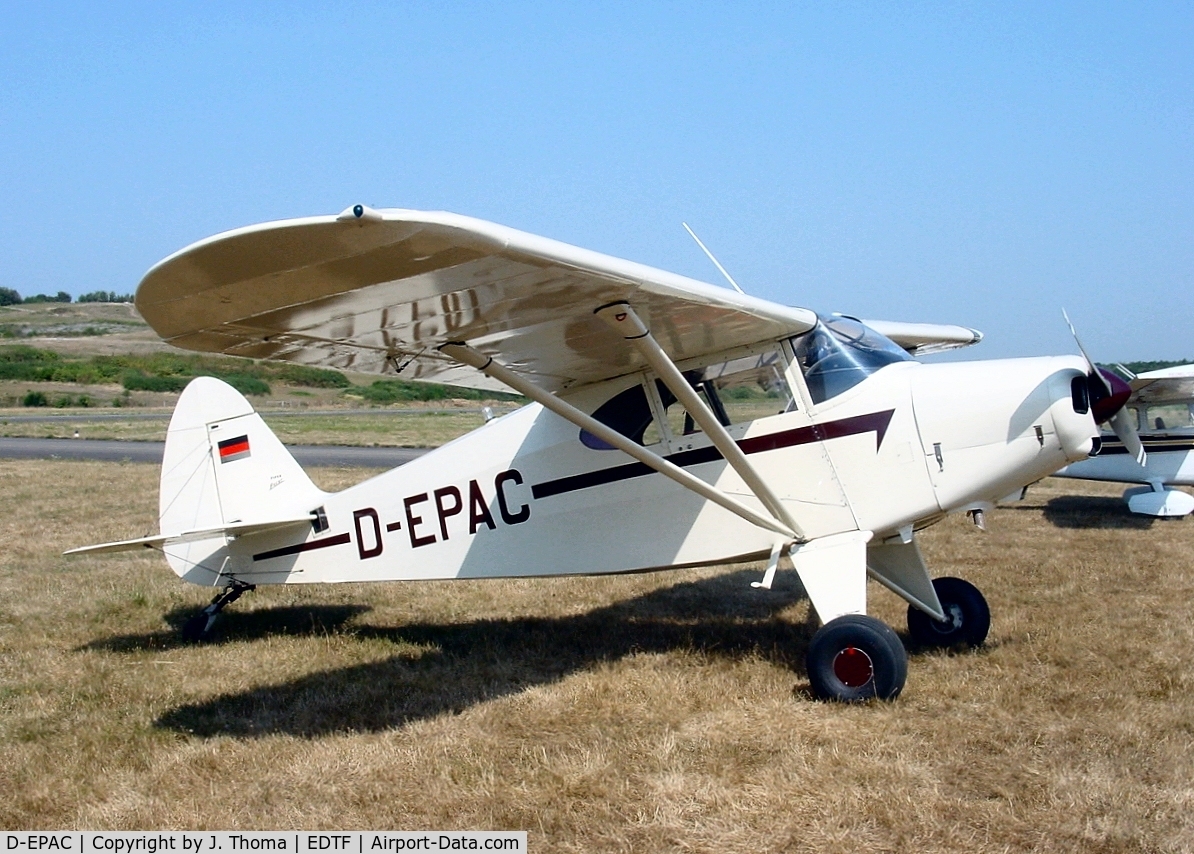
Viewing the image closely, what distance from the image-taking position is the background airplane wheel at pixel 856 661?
523cm

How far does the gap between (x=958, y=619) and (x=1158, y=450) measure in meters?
8.81

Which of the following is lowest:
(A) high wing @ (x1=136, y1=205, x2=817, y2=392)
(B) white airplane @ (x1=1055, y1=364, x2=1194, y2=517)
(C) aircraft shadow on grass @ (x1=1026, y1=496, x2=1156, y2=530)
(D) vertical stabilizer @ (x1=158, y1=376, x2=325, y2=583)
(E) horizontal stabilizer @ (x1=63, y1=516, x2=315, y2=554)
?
(C) aircraft shadow on grass @ (x1=1026, y1=496, x2=1156, y2=530)

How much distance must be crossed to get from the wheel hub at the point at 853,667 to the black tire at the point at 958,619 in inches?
58.9

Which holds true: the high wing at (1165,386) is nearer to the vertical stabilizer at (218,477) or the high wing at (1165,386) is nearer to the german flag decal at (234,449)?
the vertical stabilizer at (218,477)

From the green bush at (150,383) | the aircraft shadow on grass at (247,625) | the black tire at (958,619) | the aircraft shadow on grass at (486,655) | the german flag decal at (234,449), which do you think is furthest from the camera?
the green bush at (150,383)

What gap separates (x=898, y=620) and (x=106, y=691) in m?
5.49

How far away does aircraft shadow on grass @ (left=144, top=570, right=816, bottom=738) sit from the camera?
5.55m

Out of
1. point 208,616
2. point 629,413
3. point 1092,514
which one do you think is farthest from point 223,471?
point 1092,514

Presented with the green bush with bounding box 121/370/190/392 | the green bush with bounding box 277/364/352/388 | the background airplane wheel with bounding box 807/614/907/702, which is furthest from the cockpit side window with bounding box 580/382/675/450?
the green bush with bounding box 277/364/352/388

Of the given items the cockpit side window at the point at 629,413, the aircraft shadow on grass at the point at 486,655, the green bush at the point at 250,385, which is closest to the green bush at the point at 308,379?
the green bush at the point at 250,385

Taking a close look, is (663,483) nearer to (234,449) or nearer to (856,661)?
(856,661)

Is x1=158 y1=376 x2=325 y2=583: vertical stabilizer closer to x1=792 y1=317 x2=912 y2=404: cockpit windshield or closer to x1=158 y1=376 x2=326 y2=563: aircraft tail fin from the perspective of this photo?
x1=158 y1=376 x2=326 y2=563: aircraft tail fin

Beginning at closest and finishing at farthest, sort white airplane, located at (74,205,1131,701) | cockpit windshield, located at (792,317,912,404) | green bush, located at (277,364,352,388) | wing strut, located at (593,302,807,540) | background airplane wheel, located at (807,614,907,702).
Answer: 1. white airplane, located at (74,205,1131,701)
2. wing strut, located at (593,302,807,540)
3. background airplane wheel, located at (807,614,907,702)
4. cockpit windshield, located at (792,317,912,404)
5. green bush, located at (277,364,352,388)

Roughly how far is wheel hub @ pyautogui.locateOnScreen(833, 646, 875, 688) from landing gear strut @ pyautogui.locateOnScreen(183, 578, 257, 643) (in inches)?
184
